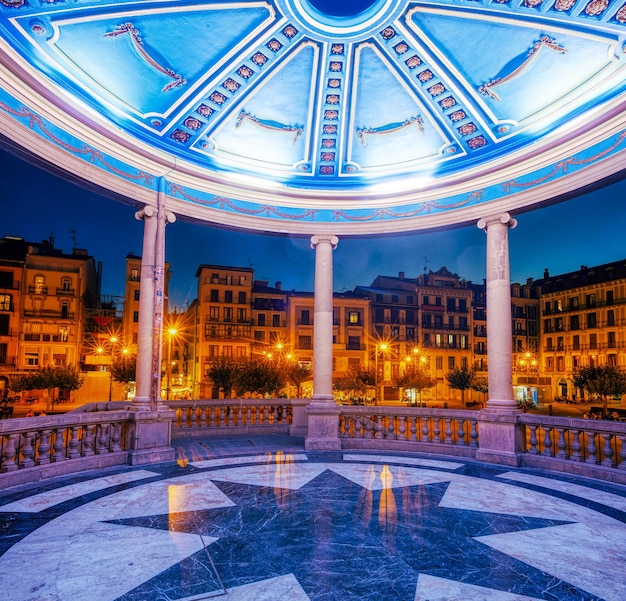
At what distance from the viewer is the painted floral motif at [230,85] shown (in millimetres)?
9586

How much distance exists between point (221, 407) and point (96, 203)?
106ft

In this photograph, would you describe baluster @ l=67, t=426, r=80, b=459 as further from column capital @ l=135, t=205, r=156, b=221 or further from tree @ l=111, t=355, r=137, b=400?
tree @ l=111, t=355, r=137, b=400

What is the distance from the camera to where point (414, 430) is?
11.3 metres

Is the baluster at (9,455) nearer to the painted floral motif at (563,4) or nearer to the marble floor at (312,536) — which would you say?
the marble floor at (312,536)

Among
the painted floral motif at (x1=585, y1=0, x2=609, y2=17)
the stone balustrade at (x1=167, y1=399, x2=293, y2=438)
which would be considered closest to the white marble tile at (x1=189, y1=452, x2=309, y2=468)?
the stone balustrade at (x1=167, y1=399, x2=293, y2=438)

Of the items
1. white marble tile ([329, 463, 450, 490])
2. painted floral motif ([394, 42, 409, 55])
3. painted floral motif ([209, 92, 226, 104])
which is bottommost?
white marble tile ([329, 463, 450, 490])

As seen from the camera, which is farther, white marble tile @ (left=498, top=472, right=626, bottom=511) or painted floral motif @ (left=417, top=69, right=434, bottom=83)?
painted floral motif @ (left=417, top=69, right=434, bottom=83)

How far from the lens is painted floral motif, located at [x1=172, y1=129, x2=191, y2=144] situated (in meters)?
10.4

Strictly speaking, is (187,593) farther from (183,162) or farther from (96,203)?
(96,203)

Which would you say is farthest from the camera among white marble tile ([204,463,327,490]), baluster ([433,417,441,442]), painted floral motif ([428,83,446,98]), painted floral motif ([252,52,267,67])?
baluster ([433,417,441,442])

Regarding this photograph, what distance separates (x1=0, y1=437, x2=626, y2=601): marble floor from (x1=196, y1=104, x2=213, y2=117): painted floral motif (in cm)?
773

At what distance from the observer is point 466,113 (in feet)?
33.2

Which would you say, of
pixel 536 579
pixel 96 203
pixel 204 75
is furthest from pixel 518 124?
A: pixel 96 203

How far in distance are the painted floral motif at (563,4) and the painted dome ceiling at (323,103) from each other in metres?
0.03
